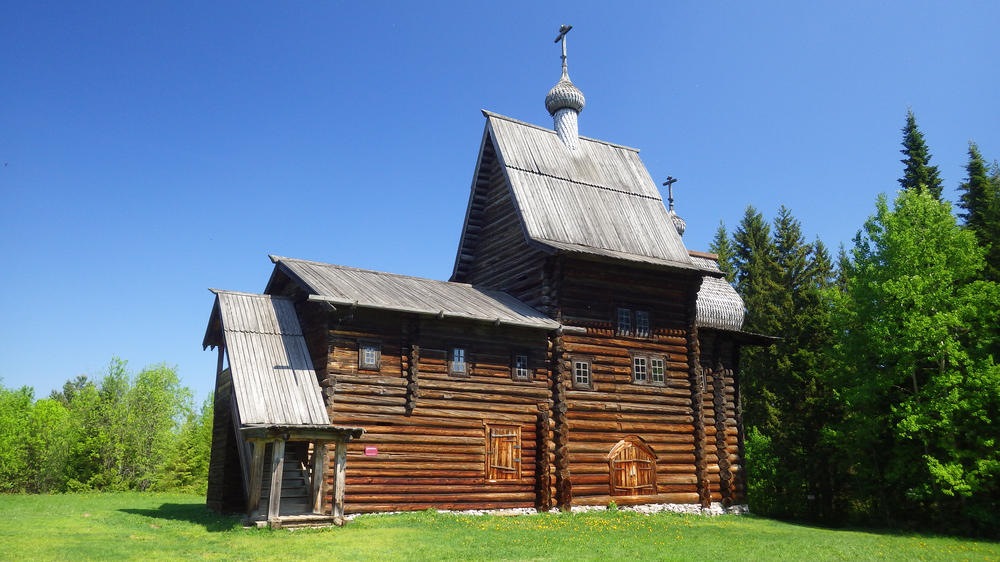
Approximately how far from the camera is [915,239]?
89.1 ft

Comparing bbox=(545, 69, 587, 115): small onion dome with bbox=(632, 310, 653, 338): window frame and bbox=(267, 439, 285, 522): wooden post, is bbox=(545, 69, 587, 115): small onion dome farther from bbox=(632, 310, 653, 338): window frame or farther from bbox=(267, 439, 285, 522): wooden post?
bbox=(267, 439, 285, 522): wooden post

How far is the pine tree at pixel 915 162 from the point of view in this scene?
1564 inches

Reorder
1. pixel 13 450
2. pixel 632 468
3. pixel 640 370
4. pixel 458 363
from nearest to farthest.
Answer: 1. pixel 458 363
2. pixel 632 468
3. pixel 640 370
4. pixel 13 450

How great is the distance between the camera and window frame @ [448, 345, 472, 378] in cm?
2292

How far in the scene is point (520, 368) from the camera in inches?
957

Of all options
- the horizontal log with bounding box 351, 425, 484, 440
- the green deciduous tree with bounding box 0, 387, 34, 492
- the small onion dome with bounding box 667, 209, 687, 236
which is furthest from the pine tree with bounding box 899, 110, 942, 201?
the green deciduous tree with bounding box 0, 387, 34, 492

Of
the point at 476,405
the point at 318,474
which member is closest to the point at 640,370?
the point at 476,405

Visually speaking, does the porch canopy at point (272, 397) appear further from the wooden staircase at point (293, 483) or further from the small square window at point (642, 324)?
the small square window at point (642, 324)

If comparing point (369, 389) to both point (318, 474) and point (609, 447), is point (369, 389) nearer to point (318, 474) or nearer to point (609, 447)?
point (318, 474)

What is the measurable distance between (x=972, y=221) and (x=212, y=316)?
3298cm

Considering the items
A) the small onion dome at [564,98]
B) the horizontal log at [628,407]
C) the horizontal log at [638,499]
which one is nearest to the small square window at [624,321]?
the horizontal log at [628,407]

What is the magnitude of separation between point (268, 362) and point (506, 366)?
7.30 m

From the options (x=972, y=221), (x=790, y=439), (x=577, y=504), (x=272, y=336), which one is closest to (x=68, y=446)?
(x=272, y=336)

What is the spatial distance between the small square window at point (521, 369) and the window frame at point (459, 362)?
172 centimetres
